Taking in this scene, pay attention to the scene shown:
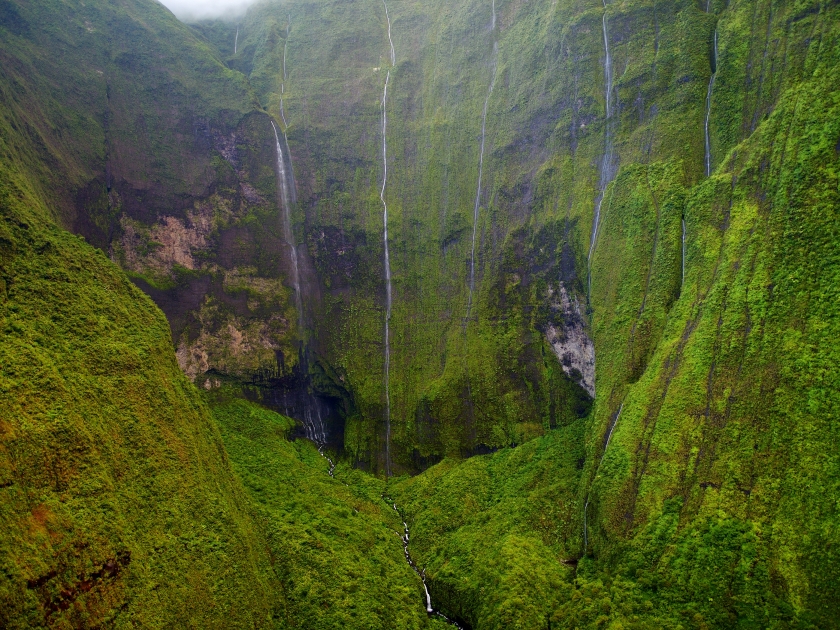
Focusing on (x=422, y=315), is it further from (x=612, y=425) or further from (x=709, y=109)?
(x=709, y=109)

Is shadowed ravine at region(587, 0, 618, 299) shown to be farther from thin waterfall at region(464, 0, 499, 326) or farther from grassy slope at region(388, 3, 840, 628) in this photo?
thin waterfall at region(464, 0, 499, 326)

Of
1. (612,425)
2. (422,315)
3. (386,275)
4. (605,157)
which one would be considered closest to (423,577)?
(612,425)

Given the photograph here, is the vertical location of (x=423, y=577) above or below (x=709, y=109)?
below

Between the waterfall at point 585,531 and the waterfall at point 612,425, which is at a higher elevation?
the waterfall at point 612,425

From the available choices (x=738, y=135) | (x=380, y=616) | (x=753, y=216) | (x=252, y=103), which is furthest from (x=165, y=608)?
(x=252, y=103)

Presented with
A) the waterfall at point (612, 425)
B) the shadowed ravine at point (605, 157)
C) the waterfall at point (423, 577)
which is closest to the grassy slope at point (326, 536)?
the waterfall at point (423, 577)

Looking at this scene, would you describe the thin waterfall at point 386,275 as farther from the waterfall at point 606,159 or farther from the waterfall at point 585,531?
the waterfall at point 585,531
